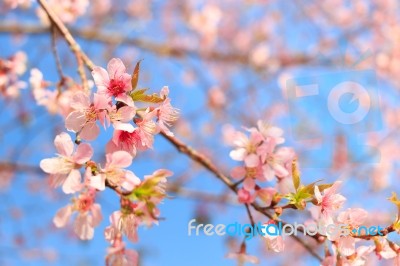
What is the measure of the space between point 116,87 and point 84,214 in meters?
0.48

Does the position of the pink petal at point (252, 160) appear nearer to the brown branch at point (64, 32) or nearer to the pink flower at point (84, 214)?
the pink flower at point (84, 214)

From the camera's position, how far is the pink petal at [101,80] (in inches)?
51.7

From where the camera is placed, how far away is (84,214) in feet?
4.81

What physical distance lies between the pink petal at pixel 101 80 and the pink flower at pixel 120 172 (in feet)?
0.68

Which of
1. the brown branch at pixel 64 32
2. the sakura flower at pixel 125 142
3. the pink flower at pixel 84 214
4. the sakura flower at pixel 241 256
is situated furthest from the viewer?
the brown branch at pixel 64 32

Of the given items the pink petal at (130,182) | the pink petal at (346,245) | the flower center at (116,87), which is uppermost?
the flower center at (116,87)

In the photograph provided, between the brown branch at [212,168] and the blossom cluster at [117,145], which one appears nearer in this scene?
the blossom cluster at [117,145]

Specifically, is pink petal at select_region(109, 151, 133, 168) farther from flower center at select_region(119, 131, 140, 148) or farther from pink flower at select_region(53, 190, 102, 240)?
pink flower at select_region(53, 190, 102, 240)

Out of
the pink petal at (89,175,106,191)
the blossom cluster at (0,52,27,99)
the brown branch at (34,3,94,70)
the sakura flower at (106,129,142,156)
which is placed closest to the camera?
the pink petal at (89,175,106,191)

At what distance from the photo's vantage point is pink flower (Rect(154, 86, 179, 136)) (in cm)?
131

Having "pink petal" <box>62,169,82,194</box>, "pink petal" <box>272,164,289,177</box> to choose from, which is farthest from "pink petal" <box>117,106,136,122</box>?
"pink petal" <box>272,164,289,177</box>


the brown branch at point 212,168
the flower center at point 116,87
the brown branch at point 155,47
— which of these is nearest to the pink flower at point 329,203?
the brown branch at point 212,168

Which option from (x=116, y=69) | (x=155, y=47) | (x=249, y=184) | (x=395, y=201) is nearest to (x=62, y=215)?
(x=116, y=69)

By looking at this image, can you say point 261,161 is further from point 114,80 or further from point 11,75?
point 11,75
